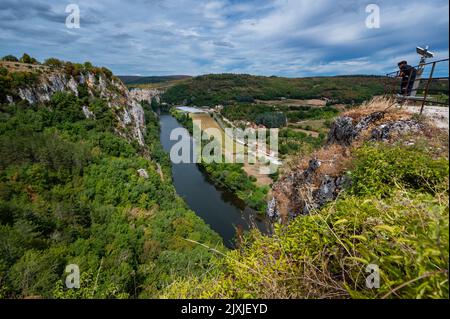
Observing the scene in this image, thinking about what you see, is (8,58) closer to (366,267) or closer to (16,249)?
(16,249)

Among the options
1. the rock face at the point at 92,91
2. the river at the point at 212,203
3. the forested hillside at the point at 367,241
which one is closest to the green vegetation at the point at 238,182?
the river at the point at 212,203

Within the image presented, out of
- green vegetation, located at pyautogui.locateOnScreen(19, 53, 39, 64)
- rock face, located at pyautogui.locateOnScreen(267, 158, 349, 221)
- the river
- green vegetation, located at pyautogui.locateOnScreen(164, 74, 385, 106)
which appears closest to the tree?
green vegetation, located at pyautogui.locateOnScreen(19, 53, 39, 64)

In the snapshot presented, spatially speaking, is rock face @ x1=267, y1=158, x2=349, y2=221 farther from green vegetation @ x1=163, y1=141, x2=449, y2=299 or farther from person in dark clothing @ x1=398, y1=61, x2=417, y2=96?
person in dark clothing @ x1=398, y1=61, x2=417, y2=96

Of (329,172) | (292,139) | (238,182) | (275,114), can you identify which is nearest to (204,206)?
(238,182)

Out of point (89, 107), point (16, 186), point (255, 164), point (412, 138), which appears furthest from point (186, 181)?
point (412, 138)

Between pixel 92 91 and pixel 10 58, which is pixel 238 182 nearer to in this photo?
pixel 92 91
